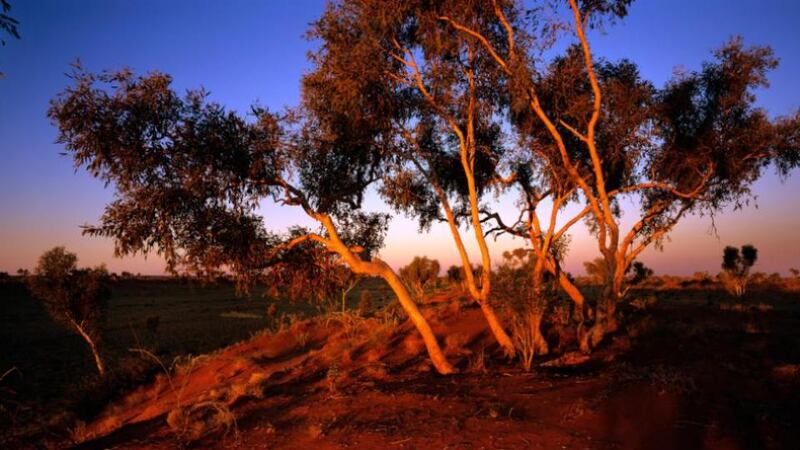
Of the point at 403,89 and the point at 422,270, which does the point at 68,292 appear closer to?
the point at 403,89

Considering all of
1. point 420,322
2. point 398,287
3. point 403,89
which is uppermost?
point 403,89

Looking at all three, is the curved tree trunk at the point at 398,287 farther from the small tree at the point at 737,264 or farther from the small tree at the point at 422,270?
the small tree at the point at 737,264

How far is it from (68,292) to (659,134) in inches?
800

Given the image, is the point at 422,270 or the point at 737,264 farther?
the point at 422,270

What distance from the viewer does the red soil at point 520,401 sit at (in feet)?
22.7

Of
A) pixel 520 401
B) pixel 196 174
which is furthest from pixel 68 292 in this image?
pixel 520 401

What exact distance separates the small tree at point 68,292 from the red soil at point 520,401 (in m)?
9.05

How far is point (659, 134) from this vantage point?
1374cm

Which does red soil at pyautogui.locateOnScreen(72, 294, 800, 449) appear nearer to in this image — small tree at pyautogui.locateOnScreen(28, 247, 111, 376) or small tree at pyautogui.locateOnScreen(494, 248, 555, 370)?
small tree at pyautogui.locateOnScreen(494, 248, 555, 370)

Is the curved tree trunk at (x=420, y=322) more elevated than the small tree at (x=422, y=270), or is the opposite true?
the small tree at (x=422, y=270)

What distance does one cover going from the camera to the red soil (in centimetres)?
693

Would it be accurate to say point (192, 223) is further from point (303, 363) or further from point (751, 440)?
point (751, 440)

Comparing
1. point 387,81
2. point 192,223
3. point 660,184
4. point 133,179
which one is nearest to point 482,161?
point 387,81

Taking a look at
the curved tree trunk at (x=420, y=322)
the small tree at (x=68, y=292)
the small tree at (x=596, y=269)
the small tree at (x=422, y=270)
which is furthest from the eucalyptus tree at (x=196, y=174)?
the small tree at (x=596, y=269)
